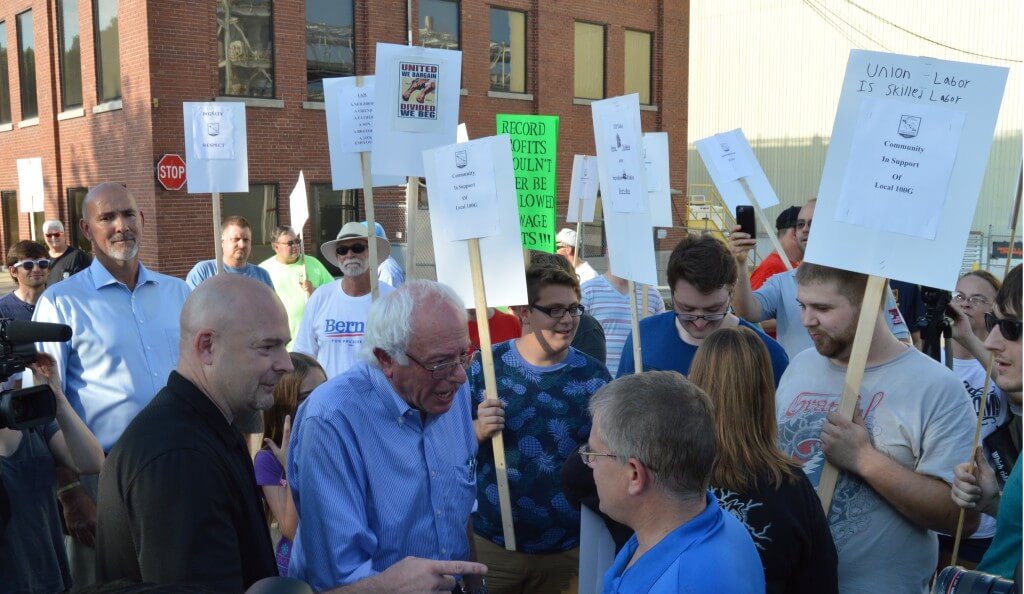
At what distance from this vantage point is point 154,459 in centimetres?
211

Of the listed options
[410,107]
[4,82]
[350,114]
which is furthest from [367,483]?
[4,82]

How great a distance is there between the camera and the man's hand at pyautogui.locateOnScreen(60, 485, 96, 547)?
411cm

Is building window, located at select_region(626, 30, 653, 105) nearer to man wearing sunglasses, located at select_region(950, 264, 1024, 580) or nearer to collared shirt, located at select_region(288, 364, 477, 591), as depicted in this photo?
man wearing sunglasses, located at select_region(950, 264, 1024, 580)

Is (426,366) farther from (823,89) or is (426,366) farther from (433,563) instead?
(823,89)

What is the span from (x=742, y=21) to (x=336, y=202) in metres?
20.1

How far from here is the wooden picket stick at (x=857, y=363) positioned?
9.46 feet

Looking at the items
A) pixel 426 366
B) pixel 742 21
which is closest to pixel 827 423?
pixel 426 366

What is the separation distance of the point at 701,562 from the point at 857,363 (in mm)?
1079

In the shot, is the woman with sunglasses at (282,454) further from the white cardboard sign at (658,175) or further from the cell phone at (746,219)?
the white cardboard sign at (658,175)

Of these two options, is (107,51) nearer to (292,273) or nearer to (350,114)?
(292,273)

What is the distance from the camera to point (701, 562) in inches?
83.3

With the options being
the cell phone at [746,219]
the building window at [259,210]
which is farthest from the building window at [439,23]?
the cell phone at [746,219]

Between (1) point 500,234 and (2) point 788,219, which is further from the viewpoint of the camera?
(2) point 788,219

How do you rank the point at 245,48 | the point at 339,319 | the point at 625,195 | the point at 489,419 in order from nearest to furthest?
the point at 489,419 < the point at 625,195 < the point at 339,319 < the point at 245,48
